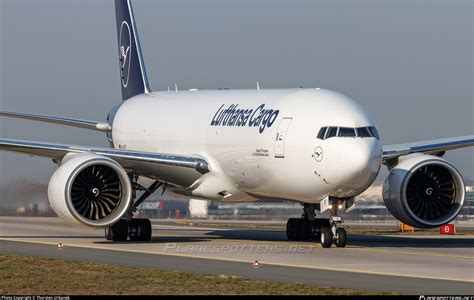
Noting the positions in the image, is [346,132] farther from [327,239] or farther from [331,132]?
[327,239]

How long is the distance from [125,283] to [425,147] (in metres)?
16.2

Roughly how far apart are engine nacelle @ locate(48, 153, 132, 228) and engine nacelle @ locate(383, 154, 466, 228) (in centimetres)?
769

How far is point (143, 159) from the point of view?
35250 mm

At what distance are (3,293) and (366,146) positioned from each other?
12333 mm

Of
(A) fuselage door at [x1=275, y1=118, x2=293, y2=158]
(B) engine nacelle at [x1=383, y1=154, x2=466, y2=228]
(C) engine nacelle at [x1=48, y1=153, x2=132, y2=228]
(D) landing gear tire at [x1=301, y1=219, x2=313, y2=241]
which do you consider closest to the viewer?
(A) fuselage door at [x1=275, y1=118, x2=293, y2=158]

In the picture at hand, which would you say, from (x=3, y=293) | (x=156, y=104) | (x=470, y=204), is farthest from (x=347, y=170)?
(x=470, y=204)

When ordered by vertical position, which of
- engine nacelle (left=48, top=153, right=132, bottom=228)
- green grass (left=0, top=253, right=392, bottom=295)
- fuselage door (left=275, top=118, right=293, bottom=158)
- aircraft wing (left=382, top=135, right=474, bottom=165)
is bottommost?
green grass (left=0, top=253, right=392, bottom=295)

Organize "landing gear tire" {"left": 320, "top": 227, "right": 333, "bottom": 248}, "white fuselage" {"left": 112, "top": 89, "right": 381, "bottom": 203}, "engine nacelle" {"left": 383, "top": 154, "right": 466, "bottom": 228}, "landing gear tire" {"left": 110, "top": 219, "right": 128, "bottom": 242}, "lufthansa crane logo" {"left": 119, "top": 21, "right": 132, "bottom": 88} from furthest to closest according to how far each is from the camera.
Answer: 1. "lufthansa crane logo" {"left": 119, "top": 21, "right": 132, "bottom": 88}
2. "landing gear tire" {"left": 110, "top": 219, "right": 128, "bottom": 242}
3. "engine nacelle" {"left": 383, "top": 154, "right": 466, "bottom": 228}
4. "landing gear tire" {"left": 320, "top": 227, "right": 333, "bottom": 248}
5. "white fuselage" {"left": 112, "top": 89, "right": 381, "bottom": 203}

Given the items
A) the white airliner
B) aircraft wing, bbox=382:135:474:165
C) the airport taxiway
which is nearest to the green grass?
the airport taxiway

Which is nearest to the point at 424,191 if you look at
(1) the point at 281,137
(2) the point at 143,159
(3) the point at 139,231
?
(1) the point at 281,137

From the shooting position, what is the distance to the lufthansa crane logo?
4897 centimetres

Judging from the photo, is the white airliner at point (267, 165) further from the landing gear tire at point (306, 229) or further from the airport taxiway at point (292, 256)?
the airport taxiway at point (292, 256)

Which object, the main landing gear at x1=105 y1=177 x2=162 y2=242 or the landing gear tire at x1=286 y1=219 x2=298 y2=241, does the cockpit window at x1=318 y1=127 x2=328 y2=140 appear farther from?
the main landing gear at x1=105 y1=177 x2=162 y2=242

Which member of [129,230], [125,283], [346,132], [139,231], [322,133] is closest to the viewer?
[125,283]
